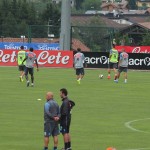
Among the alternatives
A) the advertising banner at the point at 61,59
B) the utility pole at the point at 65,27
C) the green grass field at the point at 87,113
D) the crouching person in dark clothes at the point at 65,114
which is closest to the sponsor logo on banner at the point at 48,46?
the utility pole at the point at 65,27

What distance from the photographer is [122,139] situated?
2347 cm

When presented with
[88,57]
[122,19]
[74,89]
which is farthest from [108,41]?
[122,19]

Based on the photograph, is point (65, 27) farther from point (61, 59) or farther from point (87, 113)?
point (87, 113)

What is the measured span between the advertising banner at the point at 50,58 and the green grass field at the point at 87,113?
12.6 m

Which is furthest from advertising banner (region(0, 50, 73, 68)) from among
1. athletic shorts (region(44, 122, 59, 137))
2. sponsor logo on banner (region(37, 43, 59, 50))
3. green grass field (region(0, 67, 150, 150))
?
athletic shorts (region(44, 122, 59, 137))

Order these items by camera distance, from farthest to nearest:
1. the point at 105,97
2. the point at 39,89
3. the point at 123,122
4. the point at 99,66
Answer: the point at 99,66, the point at 39,89, the point at 105,97, the point at 123,122

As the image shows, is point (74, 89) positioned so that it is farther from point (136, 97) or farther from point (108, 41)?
point (108, 41)

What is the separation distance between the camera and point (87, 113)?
29734 mm

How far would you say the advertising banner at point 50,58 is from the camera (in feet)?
201

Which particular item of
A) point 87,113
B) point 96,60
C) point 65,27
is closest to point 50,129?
point 87,113

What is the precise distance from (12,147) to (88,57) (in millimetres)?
39394

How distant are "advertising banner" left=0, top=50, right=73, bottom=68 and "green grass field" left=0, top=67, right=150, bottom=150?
1258 cm

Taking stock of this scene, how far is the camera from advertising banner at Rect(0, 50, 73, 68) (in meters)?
61.4

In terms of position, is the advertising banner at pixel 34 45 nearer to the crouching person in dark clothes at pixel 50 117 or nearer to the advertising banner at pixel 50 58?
the advertising banner at pixel 50 58
